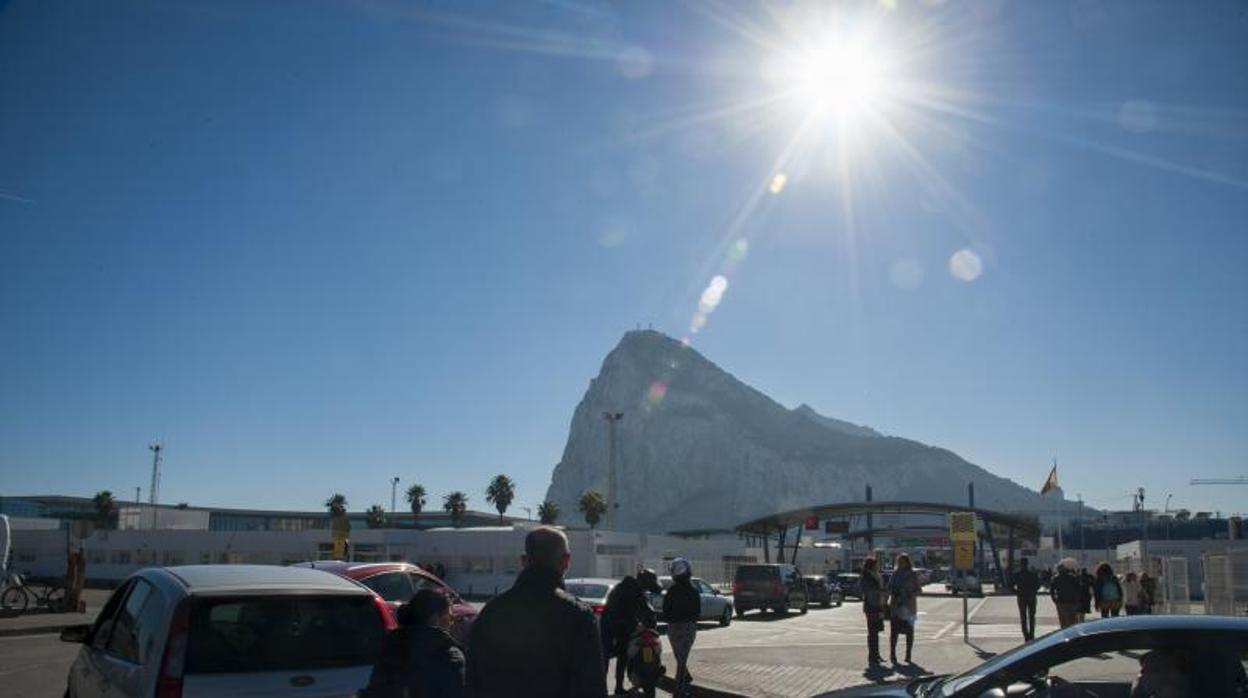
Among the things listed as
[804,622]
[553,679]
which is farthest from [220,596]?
[804,622]

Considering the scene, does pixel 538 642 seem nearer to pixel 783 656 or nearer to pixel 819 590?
pixel 783 656

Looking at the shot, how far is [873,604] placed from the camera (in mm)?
14914

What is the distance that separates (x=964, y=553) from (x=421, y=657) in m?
18.5

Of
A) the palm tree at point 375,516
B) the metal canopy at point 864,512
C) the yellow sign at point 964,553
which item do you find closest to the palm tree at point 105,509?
the palm tree at point 375,516

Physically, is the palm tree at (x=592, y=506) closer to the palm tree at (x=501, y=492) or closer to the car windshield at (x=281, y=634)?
the palm tree at (x=501, y=492)

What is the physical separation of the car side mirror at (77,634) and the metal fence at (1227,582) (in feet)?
69.0

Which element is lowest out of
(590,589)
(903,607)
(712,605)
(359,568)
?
(712,605)

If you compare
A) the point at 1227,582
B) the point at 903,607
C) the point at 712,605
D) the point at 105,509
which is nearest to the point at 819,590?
the point at 712,605

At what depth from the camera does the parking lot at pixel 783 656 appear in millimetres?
12289

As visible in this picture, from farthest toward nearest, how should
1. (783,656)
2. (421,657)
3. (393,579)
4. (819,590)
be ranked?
(819,590) → (783,656) → (393,579) → (421,657)

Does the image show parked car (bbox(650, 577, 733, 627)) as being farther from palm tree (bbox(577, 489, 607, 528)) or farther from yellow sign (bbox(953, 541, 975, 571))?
palm tree (bbox(577, 489, 607, 528))

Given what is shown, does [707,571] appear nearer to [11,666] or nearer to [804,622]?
[804,622]

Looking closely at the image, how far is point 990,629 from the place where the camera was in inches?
922

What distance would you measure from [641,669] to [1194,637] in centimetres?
532
